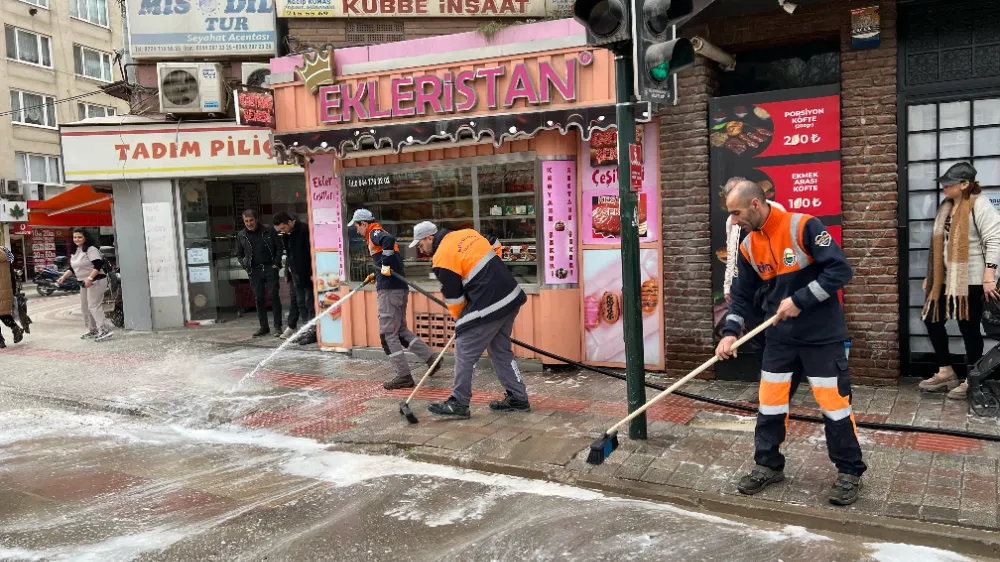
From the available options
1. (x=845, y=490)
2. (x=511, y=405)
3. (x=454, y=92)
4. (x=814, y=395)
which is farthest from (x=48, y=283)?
(x=845, y=490)

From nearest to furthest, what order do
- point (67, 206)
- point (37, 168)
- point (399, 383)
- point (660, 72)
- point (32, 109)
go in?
point (660, 72), point (399, 383), point (67, 206), point (32, 109), point (37, 168)

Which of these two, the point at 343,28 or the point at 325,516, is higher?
the point at 343,28

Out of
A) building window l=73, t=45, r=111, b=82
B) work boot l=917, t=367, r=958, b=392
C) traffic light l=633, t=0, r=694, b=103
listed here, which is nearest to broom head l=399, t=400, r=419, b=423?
traffic light l=633, t=0, r=694, b=103

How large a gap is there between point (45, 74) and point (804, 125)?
114ft

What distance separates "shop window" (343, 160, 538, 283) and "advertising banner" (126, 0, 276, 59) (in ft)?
15.5

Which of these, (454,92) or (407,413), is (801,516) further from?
(454,92)

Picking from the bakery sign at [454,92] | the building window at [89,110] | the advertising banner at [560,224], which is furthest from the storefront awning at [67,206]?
the building window at [89,110]

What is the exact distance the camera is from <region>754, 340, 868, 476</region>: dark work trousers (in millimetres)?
4352

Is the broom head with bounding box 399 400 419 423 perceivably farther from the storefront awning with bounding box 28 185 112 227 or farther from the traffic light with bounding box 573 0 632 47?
the storefront awning with bounding box 28 185 112 227

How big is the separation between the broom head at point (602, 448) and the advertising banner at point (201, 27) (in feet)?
33.4

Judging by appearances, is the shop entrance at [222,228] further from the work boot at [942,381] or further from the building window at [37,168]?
the building window at [37,168]

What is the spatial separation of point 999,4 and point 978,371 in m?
3.18

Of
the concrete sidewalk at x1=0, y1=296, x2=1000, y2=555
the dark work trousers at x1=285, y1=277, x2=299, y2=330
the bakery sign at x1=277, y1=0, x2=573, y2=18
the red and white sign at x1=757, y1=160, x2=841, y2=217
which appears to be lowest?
the concrete sidewalk at x1=0, y1=296, x2=1000, y2=555

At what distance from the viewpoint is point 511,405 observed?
22.4ft
